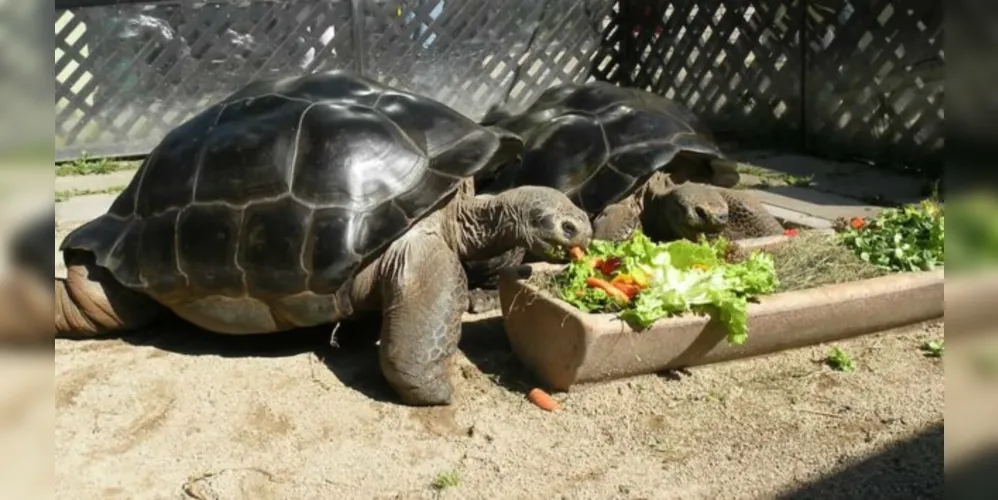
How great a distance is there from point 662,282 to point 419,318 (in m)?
1.14

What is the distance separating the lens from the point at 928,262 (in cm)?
546

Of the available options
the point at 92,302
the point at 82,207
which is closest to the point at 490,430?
the point at 92,302

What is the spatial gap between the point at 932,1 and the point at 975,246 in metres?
9.08

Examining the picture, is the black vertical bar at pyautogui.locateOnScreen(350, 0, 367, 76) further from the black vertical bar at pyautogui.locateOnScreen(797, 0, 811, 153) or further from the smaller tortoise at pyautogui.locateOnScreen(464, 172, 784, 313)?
the smaller tortoise at pyautogui.locateOnScreen(464, 172, 784, 313)

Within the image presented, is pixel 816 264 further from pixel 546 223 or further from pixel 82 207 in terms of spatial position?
pixel 82 207

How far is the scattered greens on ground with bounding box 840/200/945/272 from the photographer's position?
5.48 metres

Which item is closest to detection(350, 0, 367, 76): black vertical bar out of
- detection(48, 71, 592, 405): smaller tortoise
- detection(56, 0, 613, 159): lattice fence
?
detection(56, 0, 613, 159): lattice fence

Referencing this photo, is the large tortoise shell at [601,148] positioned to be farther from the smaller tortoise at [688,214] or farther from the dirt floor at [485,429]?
the dirt floor at [485,429]

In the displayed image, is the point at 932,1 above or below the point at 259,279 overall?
above

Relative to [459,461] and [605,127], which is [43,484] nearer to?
[459,461]

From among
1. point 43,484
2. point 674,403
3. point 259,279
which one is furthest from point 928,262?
point 43,484

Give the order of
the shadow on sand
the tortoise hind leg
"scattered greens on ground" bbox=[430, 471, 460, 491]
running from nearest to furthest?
the shadow on sand < "scattered greens on ground" bbox=[430, 471, 460, 491] < the tortoise hind leg

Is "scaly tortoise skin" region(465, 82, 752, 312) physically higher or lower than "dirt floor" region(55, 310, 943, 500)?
higher

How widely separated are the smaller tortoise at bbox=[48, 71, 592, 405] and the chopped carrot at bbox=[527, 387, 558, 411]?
15.1 inches
